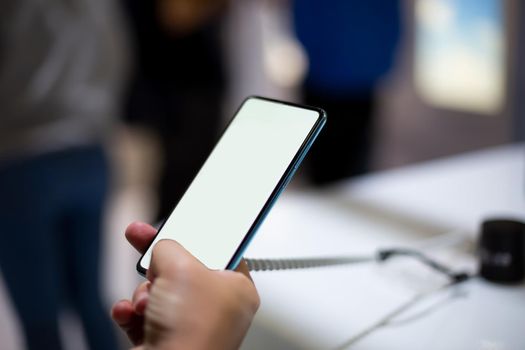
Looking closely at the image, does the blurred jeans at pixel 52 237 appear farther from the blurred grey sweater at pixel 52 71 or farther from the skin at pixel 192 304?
the skin at pixel 192 304

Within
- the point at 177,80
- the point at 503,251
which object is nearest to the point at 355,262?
the point at 503,251

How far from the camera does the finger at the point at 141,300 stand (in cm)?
53

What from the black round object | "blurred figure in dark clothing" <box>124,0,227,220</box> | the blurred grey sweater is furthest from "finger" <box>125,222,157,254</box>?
"blurred figure in dark clothing" <box>124,0,227,220</box>

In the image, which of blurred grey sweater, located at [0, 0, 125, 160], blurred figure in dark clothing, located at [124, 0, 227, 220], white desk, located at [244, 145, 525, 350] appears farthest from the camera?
blurred figure in dark clothing, located at [124, 0, 227, 220]

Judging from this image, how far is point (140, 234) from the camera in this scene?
61cm

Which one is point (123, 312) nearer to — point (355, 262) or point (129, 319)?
point (129, 319)

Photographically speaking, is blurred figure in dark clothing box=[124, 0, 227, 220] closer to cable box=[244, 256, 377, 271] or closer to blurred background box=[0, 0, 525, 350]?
blurred background box=[0, 0, 525, 350]

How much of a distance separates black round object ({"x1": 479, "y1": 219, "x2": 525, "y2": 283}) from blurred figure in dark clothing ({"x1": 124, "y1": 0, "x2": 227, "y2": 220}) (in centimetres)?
91

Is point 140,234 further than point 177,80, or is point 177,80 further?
point 177,80

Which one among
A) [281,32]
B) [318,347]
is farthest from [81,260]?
[281,32]

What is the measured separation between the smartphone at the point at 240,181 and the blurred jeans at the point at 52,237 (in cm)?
68

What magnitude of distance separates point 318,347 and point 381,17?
131 centimetres

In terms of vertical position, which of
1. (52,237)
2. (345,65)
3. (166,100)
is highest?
(345,65)

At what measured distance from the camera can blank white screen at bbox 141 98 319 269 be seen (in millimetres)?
572
